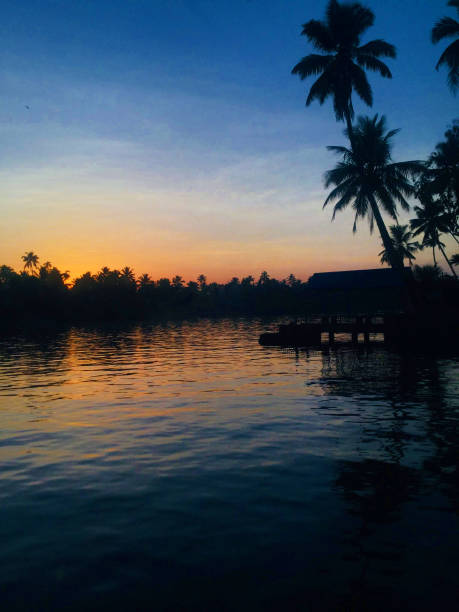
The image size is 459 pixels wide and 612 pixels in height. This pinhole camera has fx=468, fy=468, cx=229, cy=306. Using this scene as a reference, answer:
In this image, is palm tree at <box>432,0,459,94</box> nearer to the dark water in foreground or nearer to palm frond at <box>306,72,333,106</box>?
palm frond at <box>306,72,333,106</box>

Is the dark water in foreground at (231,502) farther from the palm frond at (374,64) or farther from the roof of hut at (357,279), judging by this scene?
the palm frond at (374,64)

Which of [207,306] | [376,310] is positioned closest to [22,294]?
[207,306]

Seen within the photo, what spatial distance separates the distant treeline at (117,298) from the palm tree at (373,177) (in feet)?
109

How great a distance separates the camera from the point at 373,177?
129 ft

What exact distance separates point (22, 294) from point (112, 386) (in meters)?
89.8

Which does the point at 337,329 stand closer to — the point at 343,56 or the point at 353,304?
the point at 353,304

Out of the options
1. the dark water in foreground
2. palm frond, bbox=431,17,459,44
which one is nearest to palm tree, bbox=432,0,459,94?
palm frond, bbox=431,17,459,44

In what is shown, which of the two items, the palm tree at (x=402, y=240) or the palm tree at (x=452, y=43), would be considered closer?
the palm tree at (x=452, y=43)

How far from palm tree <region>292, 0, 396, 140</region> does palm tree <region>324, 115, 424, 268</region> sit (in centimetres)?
175

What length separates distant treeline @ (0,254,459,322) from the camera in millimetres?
102438

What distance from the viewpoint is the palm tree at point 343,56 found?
3841 cm

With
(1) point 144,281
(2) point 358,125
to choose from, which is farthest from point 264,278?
(2) point 358,125

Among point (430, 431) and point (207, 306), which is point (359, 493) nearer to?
point (430, 431)

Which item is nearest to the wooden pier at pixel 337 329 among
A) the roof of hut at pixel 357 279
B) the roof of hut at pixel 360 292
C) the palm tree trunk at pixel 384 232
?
the roof of hut at pixel 360 292
